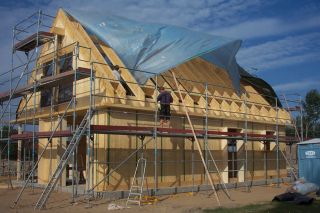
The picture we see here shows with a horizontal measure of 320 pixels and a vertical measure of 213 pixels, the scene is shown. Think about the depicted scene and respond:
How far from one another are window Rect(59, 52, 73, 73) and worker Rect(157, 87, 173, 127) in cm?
373

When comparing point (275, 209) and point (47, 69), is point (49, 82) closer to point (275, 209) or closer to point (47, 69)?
point (47, 69)

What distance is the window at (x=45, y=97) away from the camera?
1614cm

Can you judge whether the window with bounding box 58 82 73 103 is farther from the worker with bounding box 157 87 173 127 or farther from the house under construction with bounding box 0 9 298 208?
the worker with bounding box 157 87 173 127

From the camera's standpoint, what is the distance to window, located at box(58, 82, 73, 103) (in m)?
15.0

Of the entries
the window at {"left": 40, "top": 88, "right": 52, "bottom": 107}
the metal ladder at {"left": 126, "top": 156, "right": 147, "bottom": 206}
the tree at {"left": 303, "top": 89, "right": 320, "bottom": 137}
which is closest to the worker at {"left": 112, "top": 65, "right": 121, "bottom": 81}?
the metal ladder at {"left": 126, "top": 156, "right": 147, "bottom": 206}

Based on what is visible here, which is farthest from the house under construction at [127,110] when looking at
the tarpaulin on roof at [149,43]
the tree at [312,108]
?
the tree at [312,108]

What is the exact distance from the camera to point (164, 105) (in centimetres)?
1371

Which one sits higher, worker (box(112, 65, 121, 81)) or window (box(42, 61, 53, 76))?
window (box(42, 61, 53, 76))

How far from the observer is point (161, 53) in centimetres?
1425

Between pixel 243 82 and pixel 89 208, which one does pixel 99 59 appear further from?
pixel 243 82

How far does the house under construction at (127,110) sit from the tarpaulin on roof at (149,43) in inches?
1.4

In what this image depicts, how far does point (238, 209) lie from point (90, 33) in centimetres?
868

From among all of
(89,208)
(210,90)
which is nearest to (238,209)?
(89,208)

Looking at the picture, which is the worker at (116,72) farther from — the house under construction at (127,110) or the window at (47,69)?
the window at (47,69)
